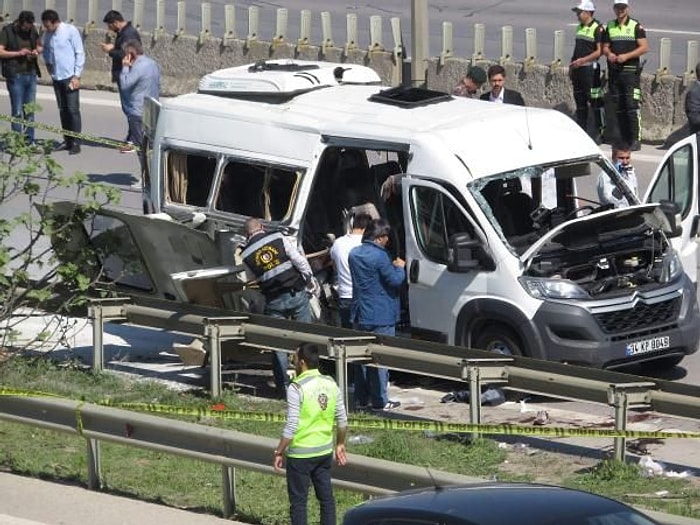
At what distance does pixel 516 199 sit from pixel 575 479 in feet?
11.1

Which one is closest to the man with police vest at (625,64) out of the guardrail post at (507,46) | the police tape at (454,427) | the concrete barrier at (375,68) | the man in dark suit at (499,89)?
the concrete barrier at (375,68)

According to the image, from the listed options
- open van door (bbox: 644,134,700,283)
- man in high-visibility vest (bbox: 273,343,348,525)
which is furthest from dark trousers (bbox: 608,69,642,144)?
man in high-visibility vest (bbox: 273,343,348,525)

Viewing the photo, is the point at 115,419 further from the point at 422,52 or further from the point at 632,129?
the point at 632,129

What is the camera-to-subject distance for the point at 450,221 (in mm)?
13406

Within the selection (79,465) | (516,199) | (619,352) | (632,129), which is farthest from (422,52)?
(79,465)

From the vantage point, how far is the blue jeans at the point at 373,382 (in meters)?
13.1

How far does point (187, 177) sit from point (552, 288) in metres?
3.70

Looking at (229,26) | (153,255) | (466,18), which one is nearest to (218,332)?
(153,255)

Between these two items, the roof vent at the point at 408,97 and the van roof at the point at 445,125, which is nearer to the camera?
the van roof at the point at 445,125

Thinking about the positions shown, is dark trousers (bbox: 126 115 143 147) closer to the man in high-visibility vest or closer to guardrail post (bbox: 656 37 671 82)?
guardrail post (bbox: 656 37 671 82)

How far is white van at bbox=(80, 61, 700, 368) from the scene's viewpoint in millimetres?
13086

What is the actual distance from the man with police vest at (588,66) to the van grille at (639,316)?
26.6 feet

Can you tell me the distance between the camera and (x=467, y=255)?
43.4ft

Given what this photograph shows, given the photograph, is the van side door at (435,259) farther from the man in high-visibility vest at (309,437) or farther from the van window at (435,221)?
the man in high-visibility vest at (309,437)
